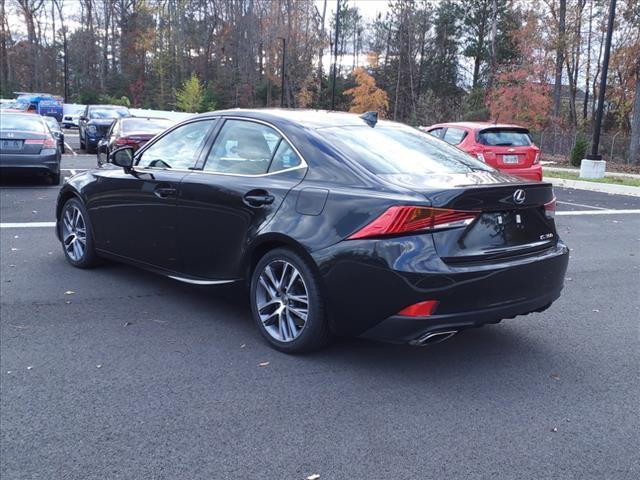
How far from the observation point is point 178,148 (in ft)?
17.0

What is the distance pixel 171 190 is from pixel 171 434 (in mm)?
2317

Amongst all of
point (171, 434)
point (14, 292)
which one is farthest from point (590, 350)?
point (14, 292)

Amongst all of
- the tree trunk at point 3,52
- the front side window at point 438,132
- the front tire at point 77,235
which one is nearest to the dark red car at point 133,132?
the front side window at point 438,132

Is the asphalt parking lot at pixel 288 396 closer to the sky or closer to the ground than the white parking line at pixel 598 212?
closer to the ground

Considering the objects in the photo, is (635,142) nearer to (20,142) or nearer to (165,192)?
(20,142)

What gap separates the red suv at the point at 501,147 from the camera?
40.0ft

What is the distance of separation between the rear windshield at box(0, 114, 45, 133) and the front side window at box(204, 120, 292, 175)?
9.12 meters

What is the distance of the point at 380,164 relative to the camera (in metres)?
4.04

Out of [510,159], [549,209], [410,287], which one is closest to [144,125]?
[510,159]

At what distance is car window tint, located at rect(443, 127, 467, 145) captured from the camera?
12.5 metres

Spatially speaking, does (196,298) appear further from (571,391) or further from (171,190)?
(571,391)

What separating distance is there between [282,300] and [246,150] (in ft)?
3.94

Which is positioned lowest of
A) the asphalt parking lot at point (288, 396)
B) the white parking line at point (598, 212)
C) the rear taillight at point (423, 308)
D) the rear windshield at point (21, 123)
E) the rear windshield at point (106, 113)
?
the asphalt parking lot at point (288, 396)

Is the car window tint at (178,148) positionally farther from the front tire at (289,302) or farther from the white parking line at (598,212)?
the white parking line at (598,212)
